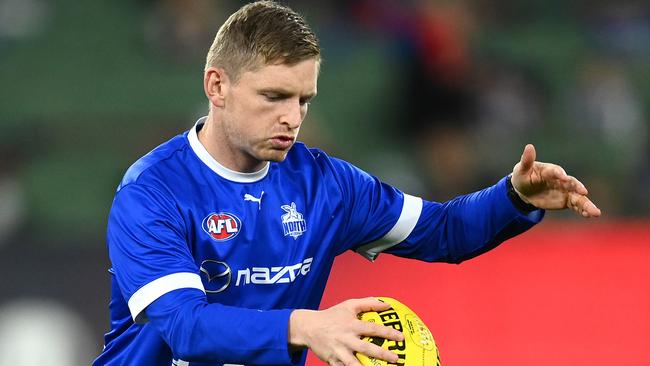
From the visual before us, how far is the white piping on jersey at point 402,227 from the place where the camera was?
15.8 feet

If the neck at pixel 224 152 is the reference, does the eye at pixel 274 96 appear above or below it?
above

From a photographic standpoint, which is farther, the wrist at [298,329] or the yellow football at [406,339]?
the yellow football at [406,339]

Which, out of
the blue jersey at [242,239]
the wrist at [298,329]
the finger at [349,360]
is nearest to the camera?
the finger at [349,360]

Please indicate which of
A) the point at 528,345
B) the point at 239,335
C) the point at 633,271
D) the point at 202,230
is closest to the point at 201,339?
the point at 239,335

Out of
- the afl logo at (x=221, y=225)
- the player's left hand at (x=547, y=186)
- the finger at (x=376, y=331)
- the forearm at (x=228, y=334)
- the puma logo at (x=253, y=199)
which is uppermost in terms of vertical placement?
the player's left hand at (x=547, y=186)

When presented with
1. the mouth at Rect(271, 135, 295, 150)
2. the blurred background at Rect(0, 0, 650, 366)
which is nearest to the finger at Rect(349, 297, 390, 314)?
the mouth at Rect(271, 135, 295, 150)

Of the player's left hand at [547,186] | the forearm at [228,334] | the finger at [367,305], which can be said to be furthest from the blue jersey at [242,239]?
the finger at [367,305]

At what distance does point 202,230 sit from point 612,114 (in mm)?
7033

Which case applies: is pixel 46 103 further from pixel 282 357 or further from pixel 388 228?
pixel 282 357

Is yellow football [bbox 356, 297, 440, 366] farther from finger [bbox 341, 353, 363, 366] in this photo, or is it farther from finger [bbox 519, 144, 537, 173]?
finger [bbox 519, 144, 537, 173]

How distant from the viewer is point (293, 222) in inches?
175

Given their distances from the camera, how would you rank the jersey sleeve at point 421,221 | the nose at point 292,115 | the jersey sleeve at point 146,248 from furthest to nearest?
the jersey sleeve at point 421,221 → the nose at point 292,115 → the jersey sleeve at point 146,248

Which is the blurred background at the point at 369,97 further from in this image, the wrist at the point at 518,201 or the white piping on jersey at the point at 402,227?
the wrist at the point at 518,201

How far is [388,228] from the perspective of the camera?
189 inches
